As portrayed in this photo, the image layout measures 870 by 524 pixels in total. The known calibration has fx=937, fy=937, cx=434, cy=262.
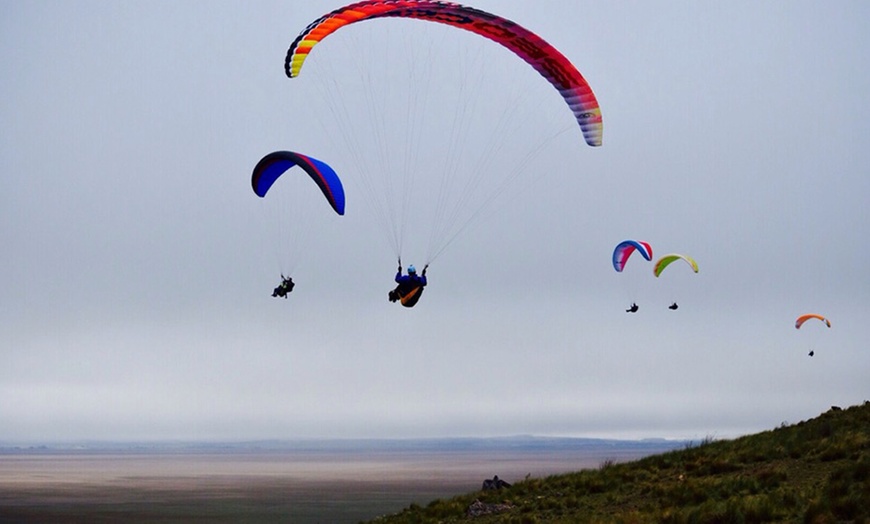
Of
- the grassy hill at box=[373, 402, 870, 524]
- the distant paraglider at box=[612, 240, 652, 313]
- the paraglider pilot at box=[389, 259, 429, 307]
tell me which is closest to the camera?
the grassy hill at box=[373, 402, 870, 524]

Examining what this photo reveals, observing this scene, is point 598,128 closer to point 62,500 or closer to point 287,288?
point 287,288

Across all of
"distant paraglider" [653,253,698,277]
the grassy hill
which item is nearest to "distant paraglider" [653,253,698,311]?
"distant paraglider" [653,253,698,277]

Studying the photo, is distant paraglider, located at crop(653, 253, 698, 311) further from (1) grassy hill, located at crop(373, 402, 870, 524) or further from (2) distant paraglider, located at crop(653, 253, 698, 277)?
(1) grassy hill, located at crop(373, 402, 870, 524)

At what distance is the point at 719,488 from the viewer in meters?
21.8

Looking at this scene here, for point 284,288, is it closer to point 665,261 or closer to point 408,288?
point 408,288

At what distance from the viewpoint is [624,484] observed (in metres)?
25.1

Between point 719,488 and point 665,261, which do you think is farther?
point 665,261

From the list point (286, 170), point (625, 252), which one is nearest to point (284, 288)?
point (286, 170)

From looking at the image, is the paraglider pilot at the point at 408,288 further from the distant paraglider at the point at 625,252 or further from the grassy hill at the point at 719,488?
→ the distant paraglider at the point at 625,252

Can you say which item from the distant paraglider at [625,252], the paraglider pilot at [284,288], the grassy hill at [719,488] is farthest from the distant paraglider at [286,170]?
the distant paraglider at [625,252]

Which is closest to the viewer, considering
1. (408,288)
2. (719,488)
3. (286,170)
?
(719,488)

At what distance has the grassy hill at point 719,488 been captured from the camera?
18.5 metres

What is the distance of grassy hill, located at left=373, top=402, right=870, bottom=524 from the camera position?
18.5 meters

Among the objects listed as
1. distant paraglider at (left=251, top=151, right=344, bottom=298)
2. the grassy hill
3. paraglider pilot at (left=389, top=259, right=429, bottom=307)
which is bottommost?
the grassy hill
